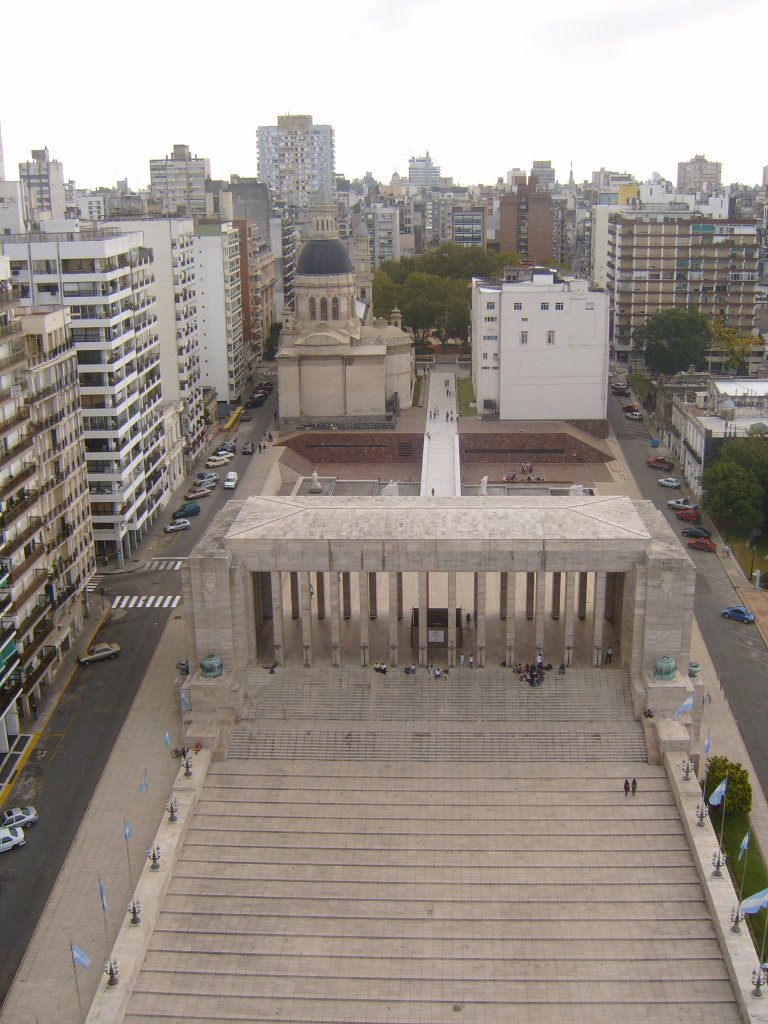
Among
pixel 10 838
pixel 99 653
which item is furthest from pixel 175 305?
pixel 10 838

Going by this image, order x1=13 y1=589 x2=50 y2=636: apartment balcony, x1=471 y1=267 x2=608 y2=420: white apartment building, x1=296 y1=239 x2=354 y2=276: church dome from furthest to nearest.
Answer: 1. x1=296 y1=239 x2=354 y2=276: church dome
2. x1=471 y1=267 x2=608 y2=420: white apartment building
3. x1=13 y1=589 x2=50 y2=636: apartment balcony

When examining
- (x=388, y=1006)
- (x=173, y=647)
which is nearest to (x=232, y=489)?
(x=173, y=647)

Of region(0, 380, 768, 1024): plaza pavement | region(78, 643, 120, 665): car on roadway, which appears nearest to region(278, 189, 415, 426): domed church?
region(78, 643, 120, 665): car on roadway

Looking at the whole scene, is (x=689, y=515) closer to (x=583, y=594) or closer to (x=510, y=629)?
(x=583, y=594)

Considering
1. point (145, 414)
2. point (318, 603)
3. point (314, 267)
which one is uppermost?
point (314, 267)

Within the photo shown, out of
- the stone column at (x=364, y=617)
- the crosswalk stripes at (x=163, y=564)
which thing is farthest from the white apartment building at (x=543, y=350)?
the stone column at (x=364, y=617)

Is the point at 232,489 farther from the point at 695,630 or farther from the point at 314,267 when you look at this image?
the point at 695,630

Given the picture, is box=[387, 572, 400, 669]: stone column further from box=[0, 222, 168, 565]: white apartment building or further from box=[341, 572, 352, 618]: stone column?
box=[0, 222, 168, 565]: white apartment building
